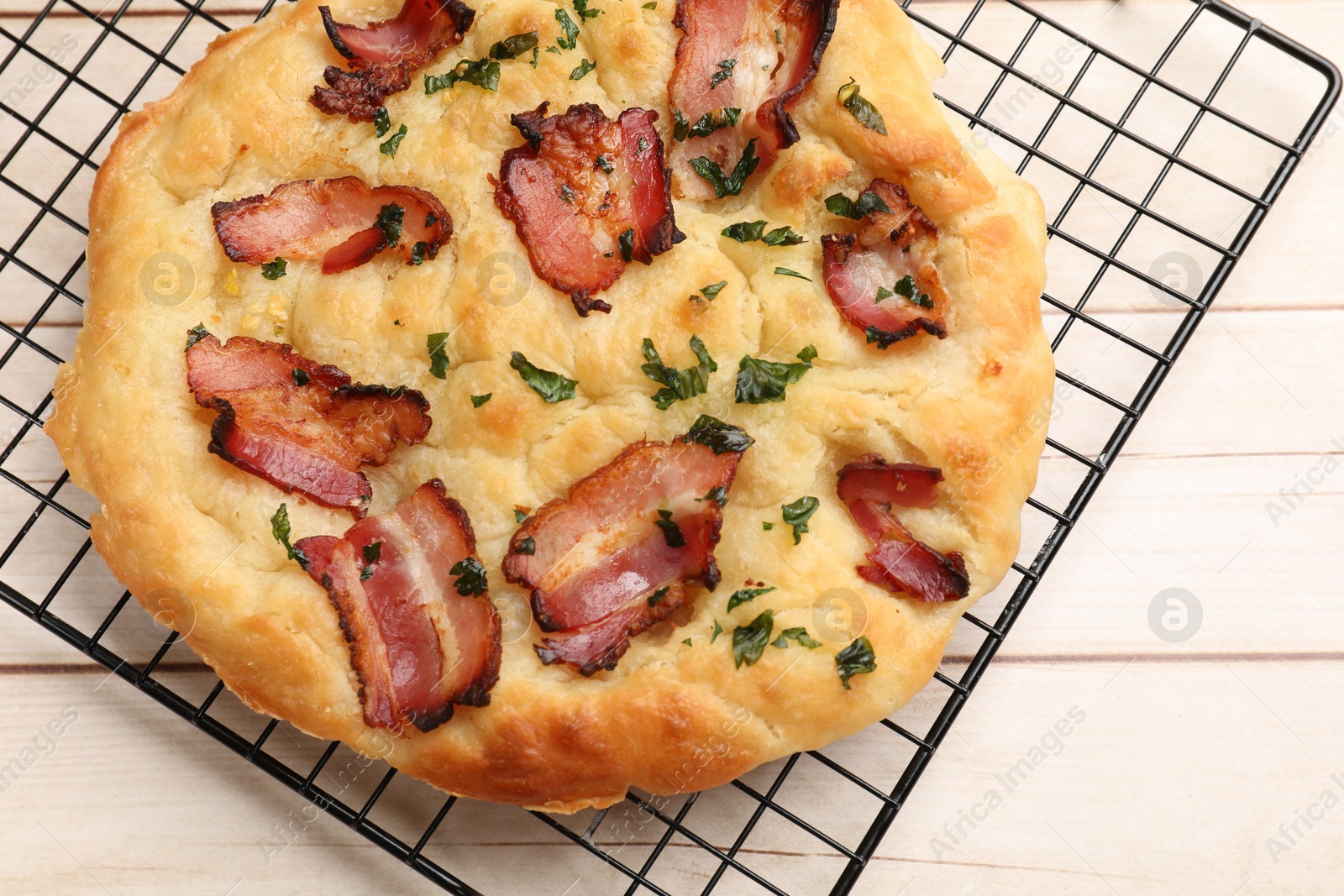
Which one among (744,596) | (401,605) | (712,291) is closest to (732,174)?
(712,291)

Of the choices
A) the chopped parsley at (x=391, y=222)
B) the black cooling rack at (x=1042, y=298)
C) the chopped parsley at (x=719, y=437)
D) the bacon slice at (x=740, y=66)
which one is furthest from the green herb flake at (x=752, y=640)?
the chopped parsley at (x=391, y=222)

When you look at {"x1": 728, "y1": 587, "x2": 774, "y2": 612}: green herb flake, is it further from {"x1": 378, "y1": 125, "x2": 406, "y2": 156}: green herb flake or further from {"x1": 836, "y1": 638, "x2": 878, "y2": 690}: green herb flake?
{"x1": 378, "y1": 125, "x2": 406, "y2": 156}: green herb flake

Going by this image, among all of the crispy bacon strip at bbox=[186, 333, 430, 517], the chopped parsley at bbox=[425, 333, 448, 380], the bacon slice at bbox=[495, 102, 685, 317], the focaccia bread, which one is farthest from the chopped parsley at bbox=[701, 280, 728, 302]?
the crispy bacon strip at bbox=[186, 333, 430, 517]

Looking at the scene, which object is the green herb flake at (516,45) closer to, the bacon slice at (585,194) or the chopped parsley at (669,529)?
the bacon slice at (585,194)

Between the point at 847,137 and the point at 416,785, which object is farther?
the point at 416,785

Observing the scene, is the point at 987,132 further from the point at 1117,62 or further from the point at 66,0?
the point at 66,0

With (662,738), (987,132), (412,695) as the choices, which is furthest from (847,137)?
(412,695)
